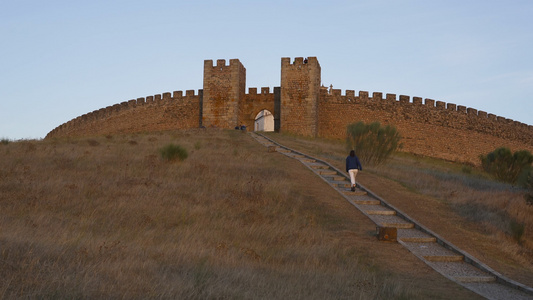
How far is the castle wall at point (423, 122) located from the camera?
3253cm

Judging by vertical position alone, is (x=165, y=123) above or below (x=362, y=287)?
above

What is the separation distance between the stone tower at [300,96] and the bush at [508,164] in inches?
449

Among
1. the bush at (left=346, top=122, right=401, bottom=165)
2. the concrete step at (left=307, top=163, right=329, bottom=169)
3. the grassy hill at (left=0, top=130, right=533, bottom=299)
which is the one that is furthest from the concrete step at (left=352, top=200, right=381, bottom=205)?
the bush at (left=346, top=122, right=401, bottom=165)

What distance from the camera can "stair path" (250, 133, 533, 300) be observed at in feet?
23.0

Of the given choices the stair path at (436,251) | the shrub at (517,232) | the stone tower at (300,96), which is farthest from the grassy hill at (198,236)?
the stone tower at (300,96)

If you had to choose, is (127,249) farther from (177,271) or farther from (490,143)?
(490,143)

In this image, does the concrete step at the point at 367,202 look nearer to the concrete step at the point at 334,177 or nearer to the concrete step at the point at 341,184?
the concrete step at the point at 341,184

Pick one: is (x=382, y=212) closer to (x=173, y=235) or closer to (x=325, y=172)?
(x=325, y=172)

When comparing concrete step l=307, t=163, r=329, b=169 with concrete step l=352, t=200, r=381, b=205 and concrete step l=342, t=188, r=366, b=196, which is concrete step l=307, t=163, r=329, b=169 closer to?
concrete step l=342, t=188, r=366, b=196

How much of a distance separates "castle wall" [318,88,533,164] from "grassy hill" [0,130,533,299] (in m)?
18.0

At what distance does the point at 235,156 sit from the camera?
17625mm

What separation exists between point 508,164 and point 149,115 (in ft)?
77.2

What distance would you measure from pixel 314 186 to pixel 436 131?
21.9 meters

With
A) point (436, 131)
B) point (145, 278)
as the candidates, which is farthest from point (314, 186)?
point (436, 131)
